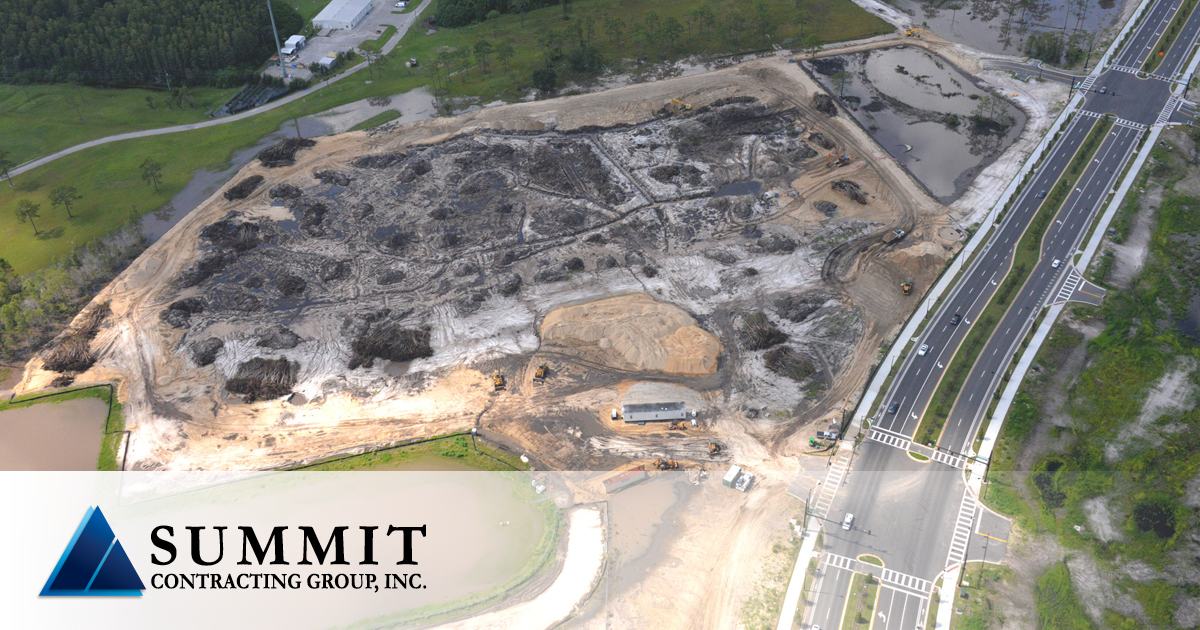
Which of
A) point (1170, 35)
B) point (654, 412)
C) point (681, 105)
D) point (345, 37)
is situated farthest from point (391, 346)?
point (1170, 35)

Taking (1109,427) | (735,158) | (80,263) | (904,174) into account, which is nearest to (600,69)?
(735,158)

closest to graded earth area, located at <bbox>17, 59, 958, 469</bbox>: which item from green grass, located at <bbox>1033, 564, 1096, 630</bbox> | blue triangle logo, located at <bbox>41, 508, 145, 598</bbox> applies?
blue triangle logo, located at <bbox>41, 508, 145, 598</bbox>

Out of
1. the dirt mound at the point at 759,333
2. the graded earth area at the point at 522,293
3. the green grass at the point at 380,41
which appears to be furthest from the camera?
the green grass at the point at 380,41

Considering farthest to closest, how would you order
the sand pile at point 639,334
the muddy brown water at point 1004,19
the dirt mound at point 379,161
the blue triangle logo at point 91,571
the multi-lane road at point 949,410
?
the muddy brown water at point 1004,19 → the dirt mound at point 379,161 → the sand pile at point 639,334 → the multi-lane road at point 949,410 → the blue triangle logo at point 91,571

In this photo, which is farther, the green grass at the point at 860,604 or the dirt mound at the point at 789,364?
the dirt mound at the point at 789,364

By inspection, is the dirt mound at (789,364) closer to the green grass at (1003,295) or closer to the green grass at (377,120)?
the green grass at (1003,295)

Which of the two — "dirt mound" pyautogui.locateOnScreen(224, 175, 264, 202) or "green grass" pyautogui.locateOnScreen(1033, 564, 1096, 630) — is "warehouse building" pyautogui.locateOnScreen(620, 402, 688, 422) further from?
"dirt mound" pyautogui.locateOnScreen(224, 175, 264, 202)

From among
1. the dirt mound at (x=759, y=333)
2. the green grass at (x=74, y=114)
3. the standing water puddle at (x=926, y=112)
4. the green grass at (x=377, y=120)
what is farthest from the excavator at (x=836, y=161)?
the green grass at (x=74, y=114)
